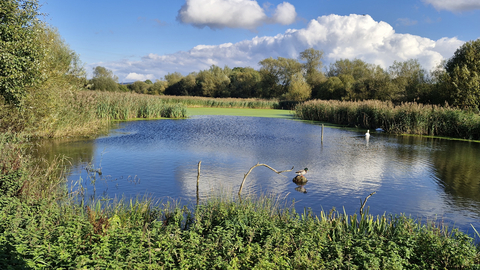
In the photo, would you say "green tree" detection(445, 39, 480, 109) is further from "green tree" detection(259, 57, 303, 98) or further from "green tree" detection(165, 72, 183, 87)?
"green tree" detection(165, 72, 183, 87)

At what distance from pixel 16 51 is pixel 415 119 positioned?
22551 millimetres

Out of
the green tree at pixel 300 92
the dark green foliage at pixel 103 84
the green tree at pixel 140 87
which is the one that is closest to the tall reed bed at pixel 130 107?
the dark green foliage at pixel 103 84

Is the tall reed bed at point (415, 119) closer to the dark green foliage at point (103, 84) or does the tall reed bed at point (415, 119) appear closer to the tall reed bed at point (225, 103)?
the tall reed bed at point (225, 103)

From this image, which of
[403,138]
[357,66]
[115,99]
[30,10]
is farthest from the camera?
[357,66]

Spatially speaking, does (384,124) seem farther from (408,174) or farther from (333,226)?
(333,226)

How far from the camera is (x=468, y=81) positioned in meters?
27.0

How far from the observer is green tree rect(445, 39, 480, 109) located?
26.2 m

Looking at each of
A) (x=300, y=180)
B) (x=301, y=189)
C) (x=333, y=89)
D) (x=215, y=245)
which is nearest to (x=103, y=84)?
(x=333, y=89)

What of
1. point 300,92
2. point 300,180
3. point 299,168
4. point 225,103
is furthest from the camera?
point 300,92

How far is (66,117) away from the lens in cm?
1720

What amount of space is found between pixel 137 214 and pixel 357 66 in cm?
6357

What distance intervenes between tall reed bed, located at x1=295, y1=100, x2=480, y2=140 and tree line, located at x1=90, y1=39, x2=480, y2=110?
3.58 metres

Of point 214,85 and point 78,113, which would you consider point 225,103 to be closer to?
point 214,85

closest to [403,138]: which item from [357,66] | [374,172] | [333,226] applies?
[374,172]
